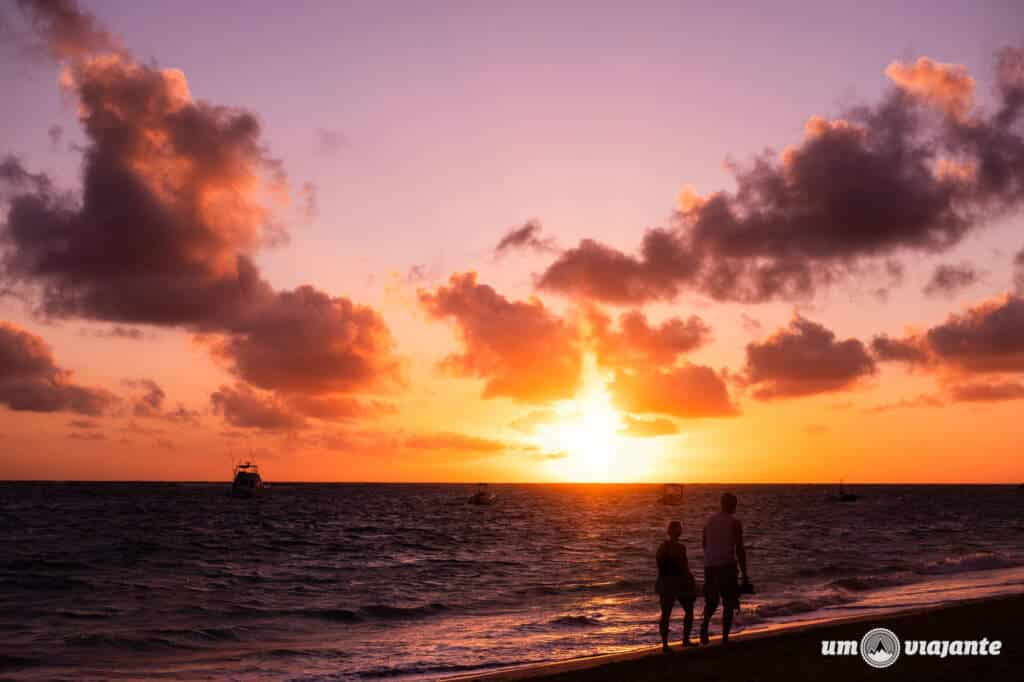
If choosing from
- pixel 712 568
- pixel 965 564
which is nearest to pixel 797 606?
pixel 712 568

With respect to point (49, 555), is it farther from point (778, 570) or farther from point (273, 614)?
point (778, 570)

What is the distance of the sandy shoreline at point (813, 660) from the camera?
44.0 ft

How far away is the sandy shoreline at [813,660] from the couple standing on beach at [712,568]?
0.82m

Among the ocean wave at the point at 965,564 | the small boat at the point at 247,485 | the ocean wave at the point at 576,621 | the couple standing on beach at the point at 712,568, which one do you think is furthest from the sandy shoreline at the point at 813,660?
the small boat at the point at 247,485

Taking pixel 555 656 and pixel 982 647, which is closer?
pixel 982 647

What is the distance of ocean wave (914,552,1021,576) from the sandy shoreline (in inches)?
931

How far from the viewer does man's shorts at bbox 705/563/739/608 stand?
16078 millimetres

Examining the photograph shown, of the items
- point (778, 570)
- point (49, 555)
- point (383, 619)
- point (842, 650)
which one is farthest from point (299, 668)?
point (49, 555)

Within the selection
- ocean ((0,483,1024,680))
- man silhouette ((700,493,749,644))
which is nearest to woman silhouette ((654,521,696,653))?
man silhouette ((700,493,749,644))

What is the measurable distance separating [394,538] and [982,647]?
6282cm

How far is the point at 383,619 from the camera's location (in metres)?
30.2

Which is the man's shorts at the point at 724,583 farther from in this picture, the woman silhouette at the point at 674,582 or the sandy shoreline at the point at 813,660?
the sandy shoreline at the point at 813,660

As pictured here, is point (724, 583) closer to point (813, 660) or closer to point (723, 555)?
point (723, 555)

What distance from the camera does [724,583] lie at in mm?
16109
